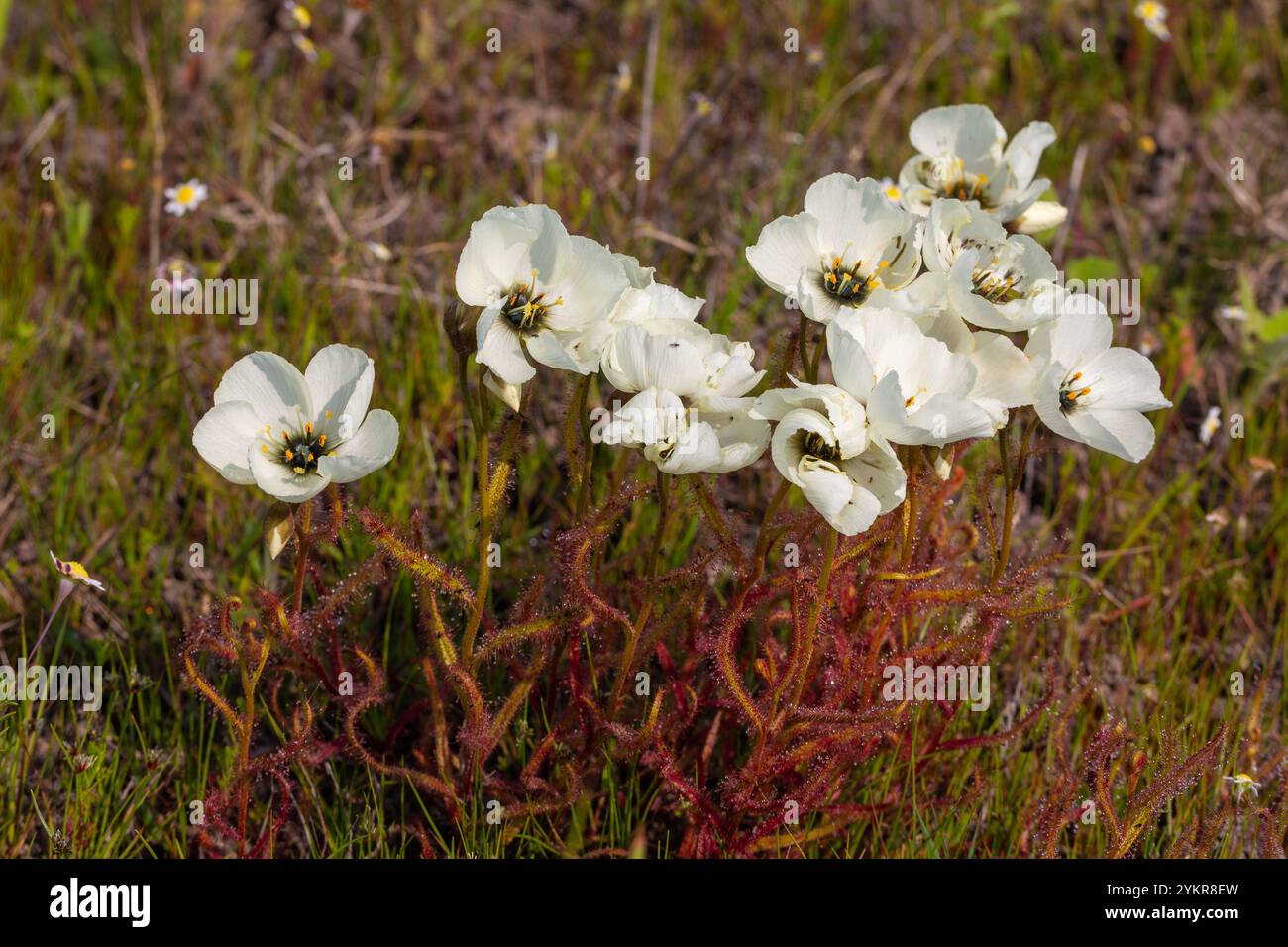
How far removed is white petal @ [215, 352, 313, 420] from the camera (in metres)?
1.94

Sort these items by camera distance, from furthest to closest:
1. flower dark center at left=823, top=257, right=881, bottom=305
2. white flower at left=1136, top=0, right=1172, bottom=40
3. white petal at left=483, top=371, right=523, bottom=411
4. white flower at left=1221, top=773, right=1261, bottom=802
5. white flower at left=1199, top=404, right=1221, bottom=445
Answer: white flower at left=1136, top=0, right=1172, bottom=40 < white flower at left=1199, top=404, right=1221, bottom=445 < white flower at left=1221, top=773, right=1261, bottom=802 < flower dark center at left=823, top=257, right=881, bottom=305 < white petal at left=483, top=371, right=523, bottom=411

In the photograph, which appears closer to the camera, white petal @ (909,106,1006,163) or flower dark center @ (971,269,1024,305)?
flower dark center @ (971,269,1024,305)

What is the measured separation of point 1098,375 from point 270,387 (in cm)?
122

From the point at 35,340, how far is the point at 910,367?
221 centimetres

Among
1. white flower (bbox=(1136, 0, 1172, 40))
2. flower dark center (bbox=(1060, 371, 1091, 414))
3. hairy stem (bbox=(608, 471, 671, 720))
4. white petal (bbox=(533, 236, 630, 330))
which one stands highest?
white flower (bbox=(1136, 0, 1172, 40))

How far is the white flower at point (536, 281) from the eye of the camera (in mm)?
1806

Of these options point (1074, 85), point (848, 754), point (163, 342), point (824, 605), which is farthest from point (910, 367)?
point (1074, 85)

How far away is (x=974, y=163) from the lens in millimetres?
2238

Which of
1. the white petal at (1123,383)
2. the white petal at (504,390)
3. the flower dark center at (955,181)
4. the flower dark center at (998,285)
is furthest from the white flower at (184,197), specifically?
the white petal at (1123,383)

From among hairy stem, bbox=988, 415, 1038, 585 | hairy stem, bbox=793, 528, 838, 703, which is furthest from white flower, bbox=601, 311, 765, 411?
hairy stem, bbox=988, 415, 1038, 585

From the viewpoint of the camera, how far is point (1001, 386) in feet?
5.97

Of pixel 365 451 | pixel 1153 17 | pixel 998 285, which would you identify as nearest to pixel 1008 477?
pixel 998 285

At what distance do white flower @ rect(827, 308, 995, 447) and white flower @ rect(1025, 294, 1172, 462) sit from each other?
0.68 ft

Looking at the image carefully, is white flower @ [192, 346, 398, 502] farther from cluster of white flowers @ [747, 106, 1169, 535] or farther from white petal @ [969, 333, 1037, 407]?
white petal @ [969, 333, 1037, 407]
